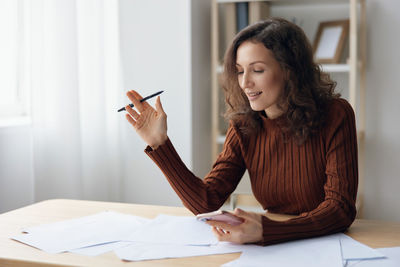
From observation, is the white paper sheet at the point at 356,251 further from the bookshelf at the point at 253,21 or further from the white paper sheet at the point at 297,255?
the bookshelf at the point at 253,21

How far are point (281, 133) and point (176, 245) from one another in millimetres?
535

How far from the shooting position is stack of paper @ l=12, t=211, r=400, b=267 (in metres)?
0.97

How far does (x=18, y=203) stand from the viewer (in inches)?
82.3

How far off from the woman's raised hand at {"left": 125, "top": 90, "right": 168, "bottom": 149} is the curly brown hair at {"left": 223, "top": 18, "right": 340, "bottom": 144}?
30 cm

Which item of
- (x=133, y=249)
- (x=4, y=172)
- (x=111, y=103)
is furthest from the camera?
(x=111, y=103)

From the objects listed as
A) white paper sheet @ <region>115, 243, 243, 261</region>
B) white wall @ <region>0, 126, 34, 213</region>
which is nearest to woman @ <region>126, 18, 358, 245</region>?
white paper sheet @ <region>115, 243, 243, 261</region>

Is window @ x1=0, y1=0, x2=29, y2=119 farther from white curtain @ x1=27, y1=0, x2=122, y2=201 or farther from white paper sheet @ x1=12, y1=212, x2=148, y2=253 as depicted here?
white paper sheet @ x1=12, y1=212, x2=148, y2=253

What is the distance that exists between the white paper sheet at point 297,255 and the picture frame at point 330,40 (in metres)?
1.58

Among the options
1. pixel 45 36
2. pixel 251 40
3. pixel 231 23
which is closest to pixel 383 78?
pixel 231 23

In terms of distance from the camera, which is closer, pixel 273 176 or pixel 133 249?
pixel 133 249

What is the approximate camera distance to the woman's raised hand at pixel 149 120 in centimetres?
136

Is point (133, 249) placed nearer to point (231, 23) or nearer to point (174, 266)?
point (174, 266)

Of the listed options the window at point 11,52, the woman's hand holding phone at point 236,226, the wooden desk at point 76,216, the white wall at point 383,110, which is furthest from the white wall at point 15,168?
the white wall at point 383,110

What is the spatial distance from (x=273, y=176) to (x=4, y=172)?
118cm
